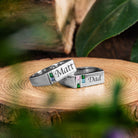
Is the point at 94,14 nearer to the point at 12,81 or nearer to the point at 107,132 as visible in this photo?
the point at 12,81

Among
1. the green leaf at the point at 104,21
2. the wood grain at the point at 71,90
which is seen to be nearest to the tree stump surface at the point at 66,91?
the wood grain at the point at 71,90

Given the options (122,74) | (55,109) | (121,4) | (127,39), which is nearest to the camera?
(55,109)

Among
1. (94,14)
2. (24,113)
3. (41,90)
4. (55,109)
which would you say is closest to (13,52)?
(24,113)

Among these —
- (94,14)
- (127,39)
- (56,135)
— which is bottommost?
(127,39)

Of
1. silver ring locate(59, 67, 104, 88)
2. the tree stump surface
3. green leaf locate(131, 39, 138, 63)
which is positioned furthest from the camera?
green leaf locate(131, 39, 138, 63)

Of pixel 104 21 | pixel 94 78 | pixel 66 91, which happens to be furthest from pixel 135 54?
pixel 66 91

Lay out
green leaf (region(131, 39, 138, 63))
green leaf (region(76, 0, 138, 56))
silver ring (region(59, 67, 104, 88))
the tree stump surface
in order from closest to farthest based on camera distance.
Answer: the tree stump surface < silver ring (region(59, 67, 104, 88)) < green leaf (region(76, 0, 138, 56)) < green leaf (region(131, 39, 138, 63))

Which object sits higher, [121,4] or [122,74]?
[121,4]

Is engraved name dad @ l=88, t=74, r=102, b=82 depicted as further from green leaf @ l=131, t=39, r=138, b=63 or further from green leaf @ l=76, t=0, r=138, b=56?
green leaf @ l=131, t=39, r=138, b=63

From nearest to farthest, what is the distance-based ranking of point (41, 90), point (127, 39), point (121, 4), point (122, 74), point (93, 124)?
point (93, 124)
point (41, 90)
point (122, 74)
point (121, 4)
point (127, 39)

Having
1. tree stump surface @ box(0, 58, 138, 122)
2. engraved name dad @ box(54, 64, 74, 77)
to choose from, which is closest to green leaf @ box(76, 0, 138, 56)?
tree stump surface @ box(0, 58, 138, 122)
